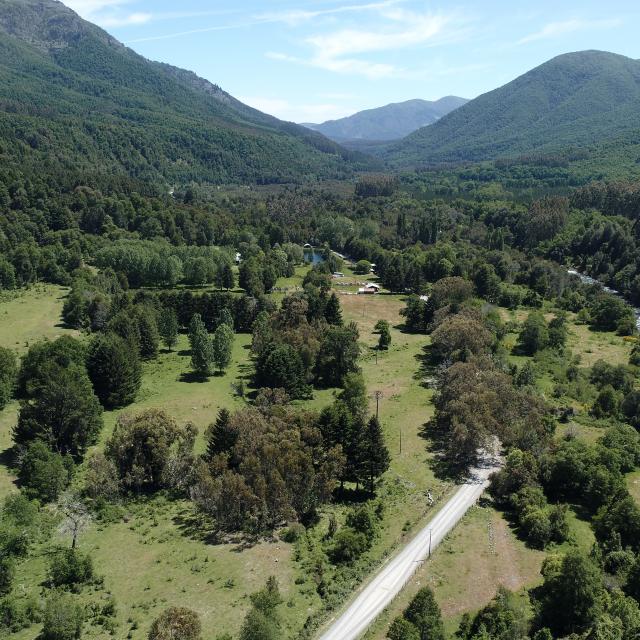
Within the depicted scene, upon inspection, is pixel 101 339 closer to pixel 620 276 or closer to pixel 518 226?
pixel 620 276

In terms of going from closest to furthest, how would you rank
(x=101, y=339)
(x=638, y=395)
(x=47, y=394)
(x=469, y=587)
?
(x=469, y=587) < (x=47, y=394) < (x=638, y=395) < (x=101, y=339)

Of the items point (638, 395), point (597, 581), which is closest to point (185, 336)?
point (638, 395)

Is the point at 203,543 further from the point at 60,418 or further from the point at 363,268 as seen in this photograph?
the point at 363,268

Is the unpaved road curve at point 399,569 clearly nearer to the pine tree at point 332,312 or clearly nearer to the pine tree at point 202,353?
the pine tree at point 202,353

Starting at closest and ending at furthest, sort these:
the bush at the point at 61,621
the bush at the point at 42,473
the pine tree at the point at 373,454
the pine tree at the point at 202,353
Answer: the bush at the point at 61,621 < the bush at the point at 42,473 < the pine tree at the point at 373,454 < the pine tree at the point at 202,353

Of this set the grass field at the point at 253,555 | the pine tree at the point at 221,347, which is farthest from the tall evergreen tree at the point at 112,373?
the pine tree at the point at 221,347
